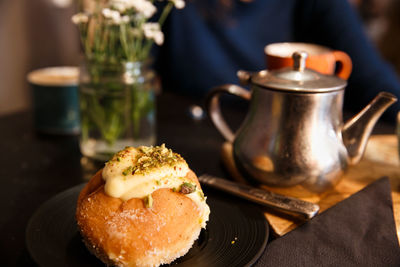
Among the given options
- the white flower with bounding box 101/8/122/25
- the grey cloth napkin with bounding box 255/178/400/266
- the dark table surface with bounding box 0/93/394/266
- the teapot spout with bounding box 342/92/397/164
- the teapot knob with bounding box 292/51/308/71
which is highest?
the white flower with bounding box 101/8/122/25

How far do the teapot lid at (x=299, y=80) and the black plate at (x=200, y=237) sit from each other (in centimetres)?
22

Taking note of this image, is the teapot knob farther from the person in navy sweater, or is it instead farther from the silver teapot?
the person in navy sweater

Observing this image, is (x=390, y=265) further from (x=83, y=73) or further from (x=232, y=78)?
(x=232, y=78)

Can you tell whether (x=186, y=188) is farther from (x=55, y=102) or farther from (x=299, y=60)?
(x=55, y=102)

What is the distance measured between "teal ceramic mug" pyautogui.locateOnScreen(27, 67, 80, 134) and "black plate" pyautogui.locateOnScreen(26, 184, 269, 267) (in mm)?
431

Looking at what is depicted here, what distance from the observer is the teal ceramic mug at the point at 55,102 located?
107cm

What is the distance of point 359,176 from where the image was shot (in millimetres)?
912

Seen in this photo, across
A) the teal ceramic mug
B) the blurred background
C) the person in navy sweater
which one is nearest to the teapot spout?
the teal ceramic mug

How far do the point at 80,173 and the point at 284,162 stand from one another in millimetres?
456

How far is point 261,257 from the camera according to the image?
0.59 m

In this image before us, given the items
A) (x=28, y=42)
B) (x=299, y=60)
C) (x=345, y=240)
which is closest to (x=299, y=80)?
(x=299, y=60)

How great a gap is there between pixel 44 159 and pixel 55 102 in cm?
18

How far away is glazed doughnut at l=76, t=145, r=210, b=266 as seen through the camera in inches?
21.5

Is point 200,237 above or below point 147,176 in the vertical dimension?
below
